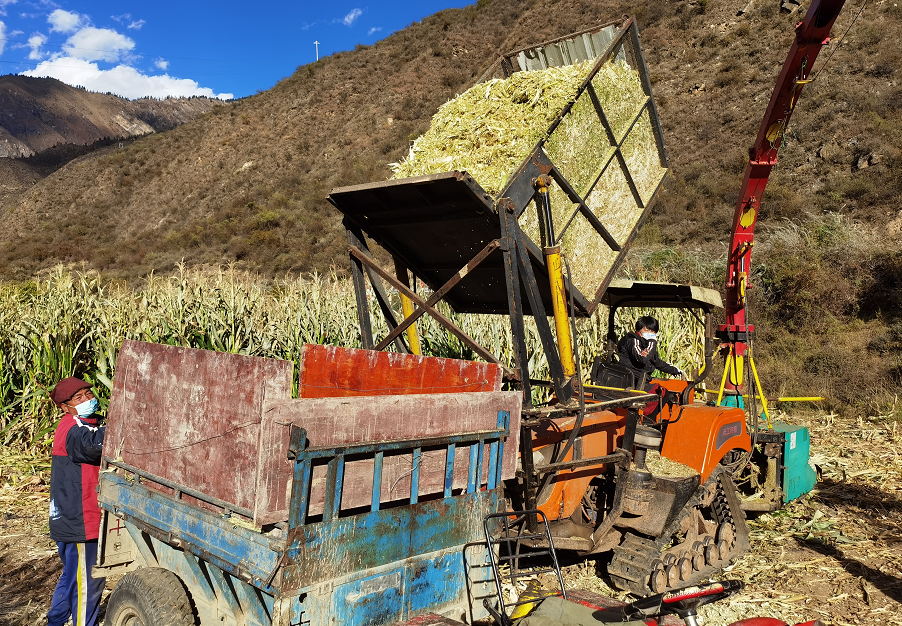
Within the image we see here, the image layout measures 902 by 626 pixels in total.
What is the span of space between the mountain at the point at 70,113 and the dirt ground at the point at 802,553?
12786cm

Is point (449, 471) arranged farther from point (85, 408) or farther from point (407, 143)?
point (407, 143)

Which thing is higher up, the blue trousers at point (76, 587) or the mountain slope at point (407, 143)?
the mountain slope at point (407, 143)

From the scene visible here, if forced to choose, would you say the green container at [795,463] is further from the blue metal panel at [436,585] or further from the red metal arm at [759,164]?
the blue metal panel at [436,585]

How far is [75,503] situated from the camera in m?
4.31

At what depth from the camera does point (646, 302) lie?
6820 mm

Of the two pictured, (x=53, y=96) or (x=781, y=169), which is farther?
(x=53, y=96)

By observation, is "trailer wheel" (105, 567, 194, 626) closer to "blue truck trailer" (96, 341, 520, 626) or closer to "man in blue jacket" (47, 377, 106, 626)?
"blue truck trailer" (96, 341, 520, 626)

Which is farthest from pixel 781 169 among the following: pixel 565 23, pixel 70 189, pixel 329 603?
pixel 70 189

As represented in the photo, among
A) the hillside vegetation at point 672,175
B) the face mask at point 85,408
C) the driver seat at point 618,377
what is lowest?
the face mask at point 85,408

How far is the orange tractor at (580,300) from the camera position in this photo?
4.73m

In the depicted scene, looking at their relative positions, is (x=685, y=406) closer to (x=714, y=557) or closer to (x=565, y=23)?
(x=714, y=557)

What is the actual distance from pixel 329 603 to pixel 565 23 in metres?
42.2

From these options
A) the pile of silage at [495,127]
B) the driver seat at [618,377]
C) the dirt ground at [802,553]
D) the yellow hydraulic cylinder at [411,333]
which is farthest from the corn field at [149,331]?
the pile of silage at [495,127]

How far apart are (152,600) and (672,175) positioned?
27716 mm
